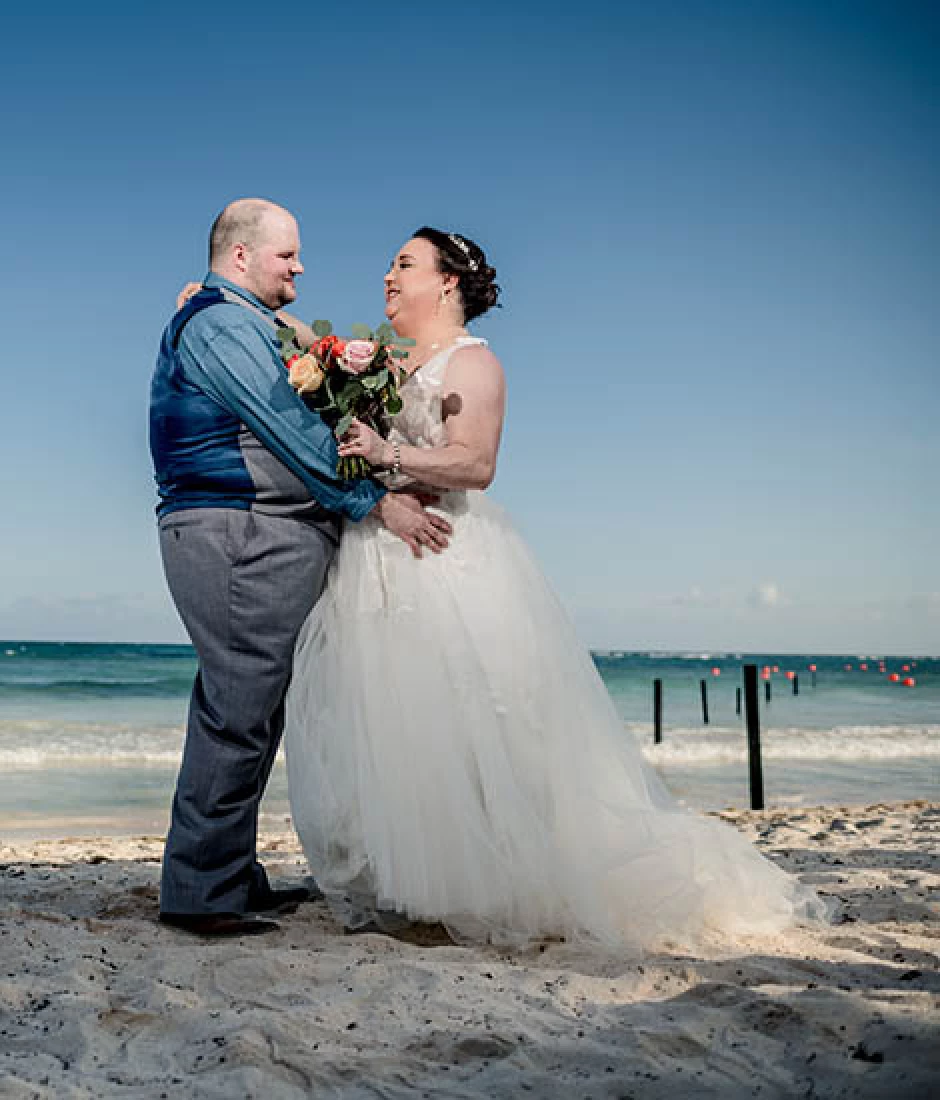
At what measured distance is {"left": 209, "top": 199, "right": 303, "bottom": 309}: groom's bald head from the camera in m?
3.51

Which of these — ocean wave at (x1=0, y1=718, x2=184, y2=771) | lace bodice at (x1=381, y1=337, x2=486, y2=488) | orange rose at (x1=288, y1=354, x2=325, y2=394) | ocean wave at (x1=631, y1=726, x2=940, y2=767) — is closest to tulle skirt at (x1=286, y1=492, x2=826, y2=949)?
lace bodice at (x1=381, y1=337, x2=486, y2=488)

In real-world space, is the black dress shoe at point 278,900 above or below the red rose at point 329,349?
below

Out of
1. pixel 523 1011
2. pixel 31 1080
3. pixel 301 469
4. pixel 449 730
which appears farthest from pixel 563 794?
pixel 31 1080

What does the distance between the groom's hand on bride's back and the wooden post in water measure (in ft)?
23.8

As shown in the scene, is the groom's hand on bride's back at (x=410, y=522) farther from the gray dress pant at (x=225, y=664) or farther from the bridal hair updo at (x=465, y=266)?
the bridal hair updo at (x=465, y=266)

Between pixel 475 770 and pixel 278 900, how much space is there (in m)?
1.10

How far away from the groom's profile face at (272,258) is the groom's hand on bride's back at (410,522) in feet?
2.79

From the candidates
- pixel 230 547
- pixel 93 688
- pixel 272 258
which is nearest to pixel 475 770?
pixel 230 547

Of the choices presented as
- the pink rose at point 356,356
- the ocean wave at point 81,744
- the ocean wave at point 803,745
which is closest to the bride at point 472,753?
the pink rose at point 356,356

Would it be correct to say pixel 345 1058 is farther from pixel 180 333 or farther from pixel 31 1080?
pixel 180 333

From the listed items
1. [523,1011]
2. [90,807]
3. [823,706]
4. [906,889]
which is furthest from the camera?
[823,706]

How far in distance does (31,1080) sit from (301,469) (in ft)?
6.14

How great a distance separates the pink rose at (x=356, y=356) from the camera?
3207 mm

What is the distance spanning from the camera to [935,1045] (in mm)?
1979
